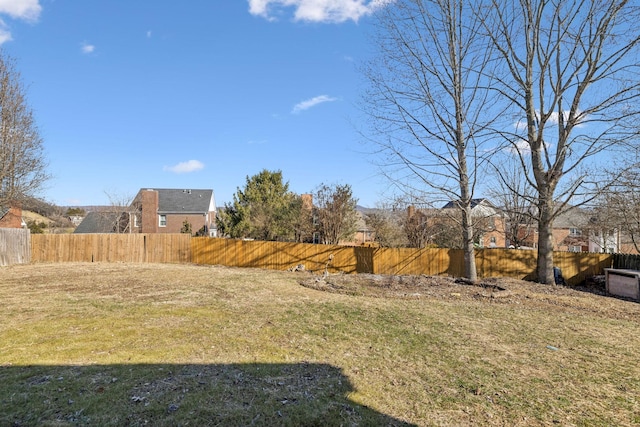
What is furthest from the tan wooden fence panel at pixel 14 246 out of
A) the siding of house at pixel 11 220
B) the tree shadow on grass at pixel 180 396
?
the tree shadow on grass at pixel 180 396

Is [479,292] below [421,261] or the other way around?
below

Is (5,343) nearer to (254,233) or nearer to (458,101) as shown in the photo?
(458,101)

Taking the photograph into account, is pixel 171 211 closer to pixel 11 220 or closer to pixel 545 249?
pixel 11 220

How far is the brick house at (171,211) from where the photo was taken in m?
36.6

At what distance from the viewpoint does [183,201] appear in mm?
40562

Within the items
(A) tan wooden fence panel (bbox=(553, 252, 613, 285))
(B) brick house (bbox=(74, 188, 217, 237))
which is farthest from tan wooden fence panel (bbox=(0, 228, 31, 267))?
(A) tan wooden fence panel (bbox=(553, 252, 613, 285))

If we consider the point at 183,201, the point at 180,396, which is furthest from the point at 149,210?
the point at 180,396

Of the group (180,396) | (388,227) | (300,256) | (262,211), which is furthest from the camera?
(262,211)

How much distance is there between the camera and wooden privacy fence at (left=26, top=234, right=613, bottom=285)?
1577 centimetres

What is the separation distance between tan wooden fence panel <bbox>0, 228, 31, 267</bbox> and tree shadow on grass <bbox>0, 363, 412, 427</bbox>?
16.9 m

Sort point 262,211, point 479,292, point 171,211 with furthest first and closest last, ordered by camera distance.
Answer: point 171,211 < point 262,211 < point 479,292

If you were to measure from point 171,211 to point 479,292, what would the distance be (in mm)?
35658

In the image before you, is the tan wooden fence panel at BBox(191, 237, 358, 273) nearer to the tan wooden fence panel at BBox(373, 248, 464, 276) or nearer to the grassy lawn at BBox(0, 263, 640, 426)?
the tan wooden fence panel at BBox(373, 248, 464, 276)

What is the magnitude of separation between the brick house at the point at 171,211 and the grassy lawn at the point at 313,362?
29.9m
